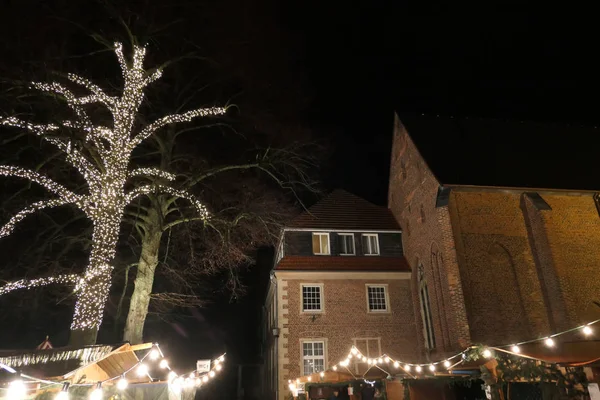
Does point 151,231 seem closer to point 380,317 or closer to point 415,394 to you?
point 415,394

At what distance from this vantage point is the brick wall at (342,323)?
18.9 m

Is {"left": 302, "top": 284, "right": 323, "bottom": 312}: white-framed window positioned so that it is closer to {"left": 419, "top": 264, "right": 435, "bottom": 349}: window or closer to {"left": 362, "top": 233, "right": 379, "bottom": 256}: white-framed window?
{"left": 362, "top": 233, "right": 379, "bottom": 256}: white-framed window

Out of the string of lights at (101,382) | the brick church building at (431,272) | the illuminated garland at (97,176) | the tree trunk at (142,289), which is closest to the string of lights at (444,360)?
the brick church building at (431,272)

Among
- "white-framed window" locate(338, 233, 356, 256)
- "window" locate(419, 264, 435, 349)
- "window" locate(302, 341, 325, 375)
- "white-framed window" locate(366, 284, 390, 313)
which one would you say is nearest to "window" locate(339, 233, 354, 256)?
"white-framed window" locate(338, 233, 356, 256)

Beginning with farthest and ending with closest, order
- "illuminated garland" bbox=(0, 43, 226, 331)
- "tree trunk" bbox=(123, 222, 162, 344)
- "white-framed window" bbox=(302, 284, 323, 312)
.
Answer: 1. "white-framed window" bbox=(302, 284, 323, 312)
2. "tree trunk" bbox=(123, 222, 162, 344)
3. "illuminated garland" bbox=(0, 43, 226, 331)

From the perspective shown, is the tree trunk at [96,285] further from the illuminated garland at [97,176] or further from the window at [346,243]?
the window at [346,243]

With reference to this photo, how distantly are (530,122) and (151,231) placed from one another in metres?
22.2

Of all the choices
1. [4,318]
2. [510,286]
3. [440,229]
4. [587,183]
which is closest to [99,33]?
[440,229]

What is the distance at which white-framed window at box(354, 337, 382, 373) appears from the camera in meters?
19.1

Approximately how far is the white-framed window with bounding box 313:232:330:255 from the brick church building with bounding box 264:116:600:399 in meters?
0.05

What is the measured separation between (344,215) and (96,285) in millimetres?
14439

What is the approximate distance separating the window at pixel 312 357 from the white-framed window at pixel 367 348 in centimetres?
166

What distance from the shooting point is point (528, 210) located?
58.7ft

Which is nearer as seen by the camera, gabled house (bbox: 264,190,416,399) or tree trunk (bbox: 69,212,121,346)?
tree trunk (bbox: 69,212,121,346)
